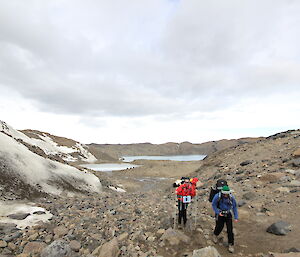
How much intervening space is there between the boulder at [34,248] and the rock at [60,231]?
0.72 metres

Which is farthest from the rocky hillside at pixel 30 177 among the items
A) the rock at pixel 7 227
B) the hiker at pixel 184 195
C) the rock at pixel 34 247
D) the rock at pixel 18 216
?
the hiker at pixel 184 195

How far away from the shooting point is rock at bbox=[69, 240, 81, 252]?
7.15 m

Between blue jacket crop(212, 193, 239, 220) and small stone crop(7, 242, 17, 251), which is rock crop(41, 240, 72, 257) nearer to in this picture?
small stone crop(7, 242, 17, 251)

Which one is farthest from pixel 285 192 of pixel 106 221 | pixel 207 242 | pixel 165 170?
pixel 165 170

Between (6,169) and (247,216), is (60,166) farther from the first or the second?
(247,216)

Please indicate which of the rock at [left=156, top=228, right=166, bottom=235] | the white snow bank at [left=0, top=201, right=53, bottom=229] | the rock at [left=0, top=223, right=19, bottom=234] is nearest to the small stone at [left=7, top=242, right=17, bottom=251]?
the rock at [left=0, top=223, right=19, bottom=234]

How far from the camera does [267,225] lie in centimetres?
862

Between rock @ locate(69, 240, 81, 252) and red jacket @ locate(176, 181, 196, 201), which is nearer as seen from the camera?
rock @ locate(69, 240, 81, 252)

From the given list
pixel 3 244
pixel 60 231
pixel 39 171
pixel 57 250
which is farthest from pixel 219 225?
pixel 39 171

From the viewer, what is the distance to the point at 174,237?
25.0 feet

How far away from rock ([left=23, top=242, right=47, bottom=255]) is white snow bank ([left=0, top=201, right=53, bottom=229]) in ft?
4.79

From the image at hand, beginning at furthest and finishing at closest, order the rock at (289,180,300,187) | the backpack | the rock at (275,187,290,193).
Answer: the rock at (289,180,300,187) → the rock at (275,187,290,193) → the backpack

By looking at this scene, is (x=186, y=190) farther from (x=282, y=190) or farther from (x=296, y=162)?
(x=296, y=162)

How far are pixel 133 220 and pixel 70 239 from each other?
278cm
